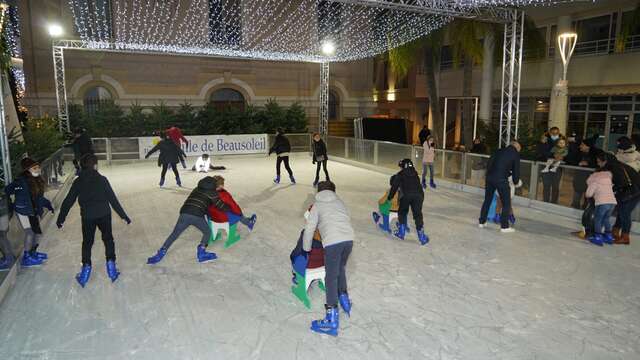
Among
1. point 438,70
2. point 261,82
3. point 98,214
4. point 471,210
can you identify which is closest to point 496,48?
point 438,70

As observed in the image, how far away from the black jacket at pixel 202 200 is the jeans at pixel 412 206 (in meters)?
2.78

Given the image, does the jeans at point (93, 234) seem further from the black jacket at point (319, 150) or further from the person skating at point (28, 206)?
the black jacket at point (319, 150)

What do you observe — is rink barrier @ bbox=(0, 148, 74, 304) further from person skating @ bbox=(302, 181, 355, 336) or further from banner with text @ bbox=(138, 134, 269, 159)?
banner with text @ bbox=(138, 134, 269, 159)

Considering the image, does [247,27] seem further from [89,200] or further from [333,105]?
[89,200]

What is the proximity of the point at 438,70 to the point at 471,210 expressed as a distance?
16715 mm

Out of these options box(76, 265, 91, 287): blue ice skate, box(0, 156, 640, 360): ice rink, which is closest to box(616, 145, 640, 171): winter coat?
box(0, 156, 640, 360): ice rink

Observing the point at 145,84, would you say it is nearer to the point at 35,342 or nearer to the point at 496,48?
the point at 496,48

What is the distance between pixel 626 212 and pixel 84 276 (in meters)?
7.76

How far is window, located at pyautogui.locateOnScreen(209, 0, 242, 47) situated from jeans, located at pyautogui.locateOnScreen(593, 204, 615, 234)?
64.8 feet

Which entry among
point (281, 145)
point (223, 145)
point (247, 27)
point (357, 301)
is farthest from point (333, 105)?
point (357, 301)

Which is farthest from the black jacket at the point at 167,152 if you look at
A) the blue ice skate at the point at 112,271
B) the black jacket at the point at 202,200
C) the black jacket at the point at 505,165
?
the black jacket at the point at 505,165

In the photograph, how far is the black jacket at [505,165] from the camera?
7396mm

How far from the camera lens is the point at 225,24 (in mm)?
24297

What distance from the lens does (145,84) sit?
22.4 meters
